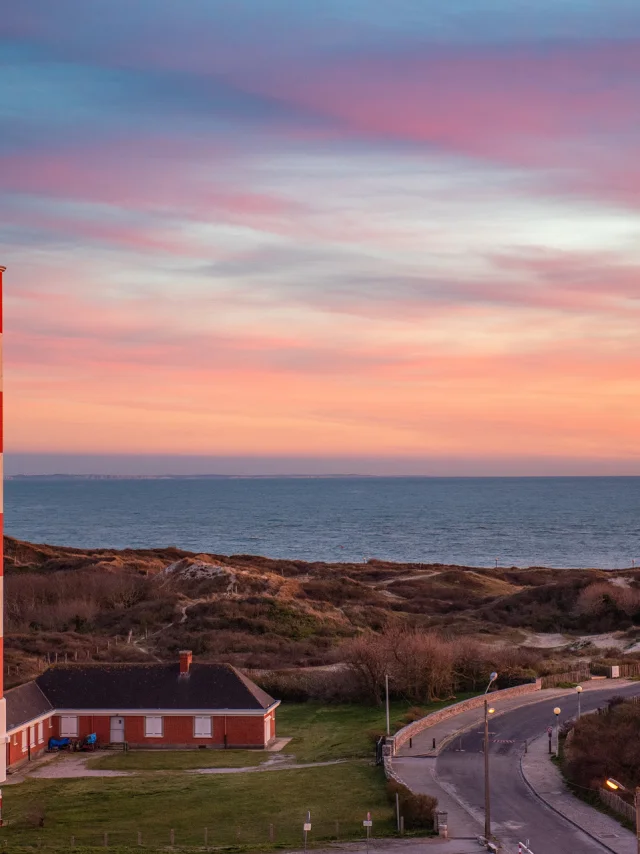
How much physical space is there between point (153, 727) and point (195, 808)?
14.7m

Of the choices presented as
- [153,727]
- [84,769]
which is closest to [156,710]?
[153,727]

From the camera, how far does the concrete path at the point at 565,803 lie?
35.7 metres

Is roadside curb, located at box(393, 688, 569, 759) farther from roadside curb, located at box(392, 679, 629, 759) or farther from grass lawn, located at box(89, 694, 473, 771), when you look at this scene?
grass lawn, located at box(89, 694, 473, 771)

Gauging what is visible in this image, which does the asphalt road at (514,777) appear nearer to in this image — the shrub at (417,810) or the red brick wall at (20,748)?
the shrub at (417,810)

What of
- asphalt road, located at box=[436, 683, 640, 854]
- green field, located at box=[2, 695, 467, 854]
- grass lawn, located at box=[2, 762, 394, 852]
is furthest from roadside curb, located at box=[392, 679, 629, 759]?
grass lawn, located at box=[2, 762, 394, 852]

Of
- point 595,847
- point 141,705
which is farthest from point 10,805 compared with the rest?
point 595,847

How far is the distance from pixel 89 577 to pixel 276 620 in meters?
22.9

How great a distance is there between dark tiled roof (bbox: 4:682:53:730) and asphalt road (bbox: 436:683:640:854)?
1985 centimetres

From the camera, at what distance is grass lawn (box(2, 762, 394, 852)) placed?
37.6 metres

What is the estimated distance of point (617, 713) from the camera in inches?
2034

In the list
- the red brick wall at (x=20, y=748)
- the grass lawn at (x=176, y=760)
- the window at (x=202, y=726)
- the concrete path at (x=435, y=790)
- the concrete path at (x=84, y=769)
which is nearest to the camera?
the concrete path at (x=435, y=790)

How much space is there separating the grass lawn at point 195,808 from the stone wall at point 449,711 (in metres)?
3.16

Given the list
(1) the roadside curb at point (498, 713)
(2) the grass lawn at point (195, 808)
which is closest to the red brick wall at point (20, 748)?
(2) the grass lawn at point (195, 808)

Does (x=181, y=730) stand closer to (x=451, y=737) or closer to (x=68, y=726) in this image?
(x=68, y=726)
